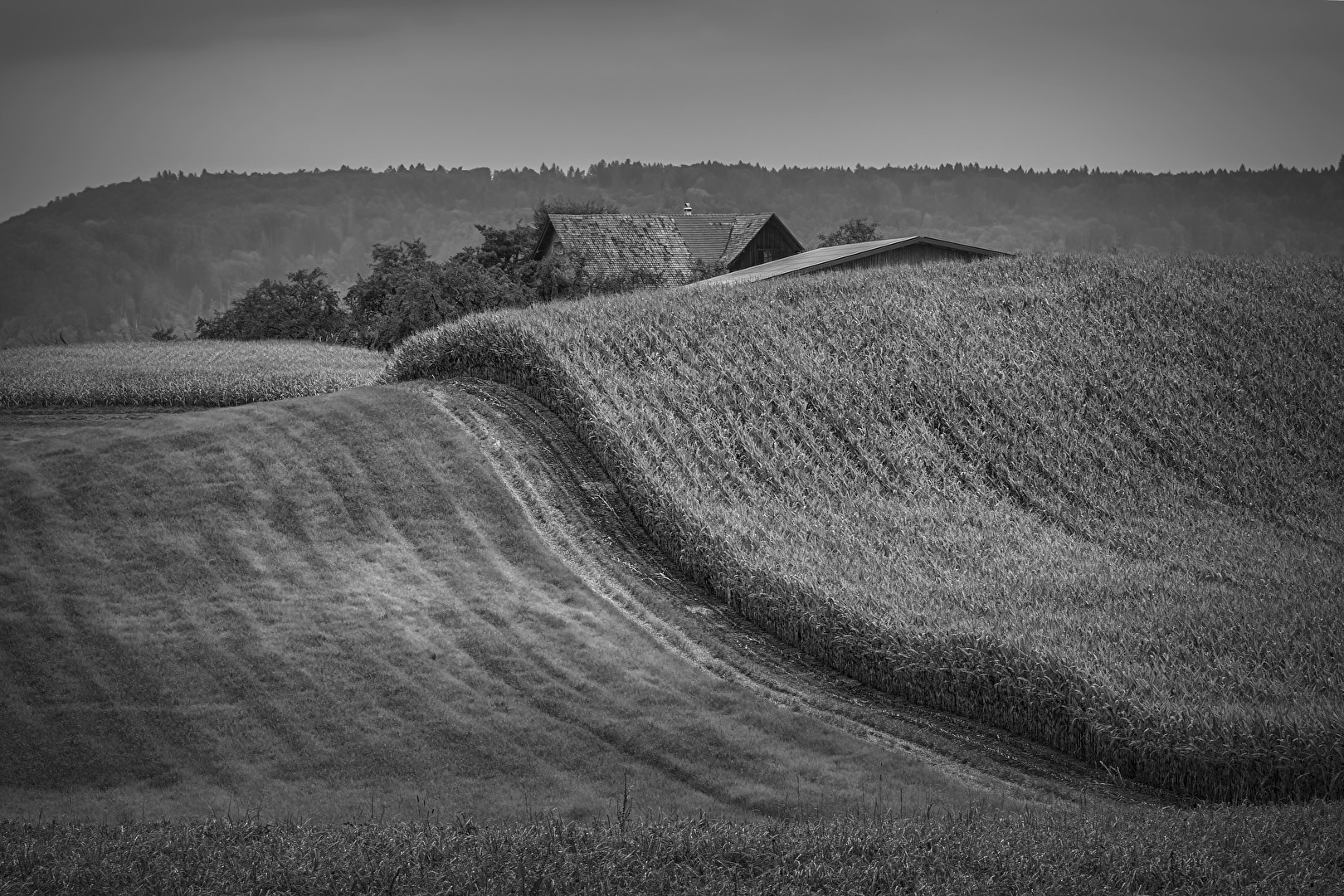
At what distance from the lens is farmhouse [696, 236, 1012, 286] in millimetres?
37656

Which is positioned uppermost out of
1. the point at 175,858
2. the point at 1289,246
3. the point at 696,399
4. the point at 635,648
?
the point at 1289,246

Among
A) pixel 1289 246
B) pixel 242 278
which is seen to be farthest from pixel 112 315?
pixel 1289 246

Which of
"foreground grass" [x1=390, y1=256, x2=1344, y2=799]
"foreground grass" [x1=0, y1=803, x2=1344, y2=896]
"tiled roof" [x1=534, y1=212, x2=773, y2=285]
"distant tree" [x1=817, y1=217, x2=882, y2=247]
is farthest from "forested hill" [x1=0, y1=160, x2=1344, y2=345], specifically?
"foreground grass" [x1=0, y1=803, x2=1344, y2=896]

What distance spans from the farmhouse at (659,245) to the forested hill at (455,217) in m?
21.4

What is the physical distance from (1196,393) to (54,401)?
25531 mm

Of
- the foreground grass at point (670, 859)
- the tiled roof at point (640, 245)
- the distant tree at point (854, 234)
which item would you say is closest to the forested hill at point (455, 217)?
the distant tree at point (854, 234)

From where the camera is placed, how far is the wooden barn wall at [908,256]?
3828 cm

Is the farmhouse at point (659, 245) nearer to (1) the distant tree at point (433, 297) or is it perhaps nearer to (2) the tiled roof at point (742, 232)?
(2) the tiled roof at point (742, 232)

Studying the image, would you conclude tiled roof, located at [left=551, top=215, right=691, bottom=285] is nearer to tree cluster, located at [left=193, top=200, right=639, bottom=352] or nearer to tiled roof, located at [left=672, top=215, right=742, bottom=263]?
tiled roof, located at [left=672, top=215, right=742, bottom=263]

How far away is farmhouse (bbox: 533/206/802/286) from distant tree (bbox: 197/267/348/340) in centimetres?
875

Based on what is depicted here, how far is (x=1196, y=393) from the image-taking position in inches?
1104

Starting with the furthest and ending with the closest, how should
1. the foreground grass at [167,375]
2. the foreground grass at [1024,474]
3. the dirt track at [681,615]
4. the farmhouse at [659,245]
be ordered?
1. the farmhouse at [659,245]
2. the foreground grass at [167,375]
3. the foreground grass at [1024,474]
4. the dirt track at [681,615]

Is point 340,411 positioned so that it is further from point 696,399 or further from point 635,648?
point 635,648

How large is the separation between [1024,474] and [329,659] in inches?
561
